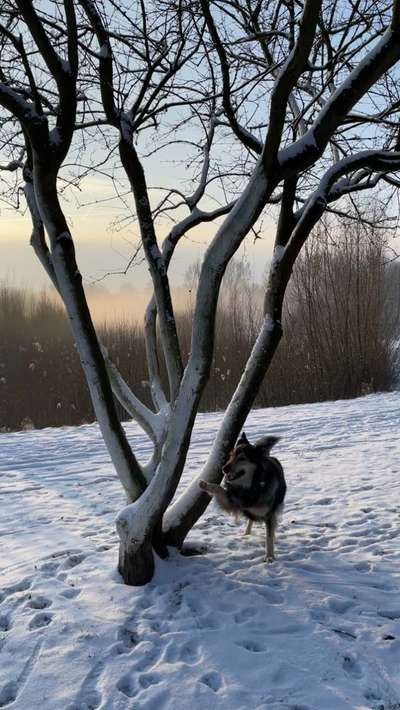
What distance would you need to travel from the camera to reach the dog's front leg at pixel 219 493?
385 centimetres

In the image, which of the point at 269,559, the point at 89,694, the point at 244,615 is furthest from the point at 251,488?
the point at 89,694

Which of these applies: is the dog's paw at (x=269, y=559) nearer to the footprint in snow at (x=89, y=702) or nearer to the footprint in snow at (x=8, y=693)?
the footprint in snow at (x=89, y=702)

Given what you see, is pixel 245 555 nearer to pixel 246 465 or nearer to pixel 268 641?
pixel 246 465

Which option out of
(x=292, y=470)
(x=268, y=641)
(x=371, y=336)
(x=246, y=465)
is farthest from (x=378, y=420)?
(x=268, y=641)

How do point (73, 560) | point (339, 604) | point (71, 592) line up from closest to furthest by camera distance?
point (339, 604) → point (71, 592) → point (73, 560)

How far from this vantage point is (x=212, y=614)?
3240 mm

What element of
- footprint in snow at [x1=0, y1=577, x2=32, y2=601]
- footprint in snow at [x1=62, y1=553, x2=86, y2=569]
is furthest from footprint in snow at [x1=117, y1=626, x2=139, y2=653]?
footprint in snow at [x1=62, y1=553, x2=86, y2=569]

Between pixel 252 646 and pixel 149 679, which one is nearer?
pixel 149 679

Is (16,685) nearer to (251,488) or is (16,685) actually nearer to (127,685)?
(127,685)

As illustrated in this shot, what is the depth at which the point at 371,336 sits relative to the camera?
1620cm

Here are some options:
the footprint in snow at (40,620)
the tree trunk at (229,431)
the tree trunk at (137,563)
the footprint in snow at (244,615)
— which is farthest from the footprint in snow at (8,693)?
the tree trunk at (229,431)

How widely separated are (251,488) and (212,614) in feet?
3.13

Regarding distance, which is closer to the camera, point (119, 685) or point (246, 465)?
point (119, 685)

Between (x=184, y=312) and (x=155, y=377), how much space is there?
532 inches
